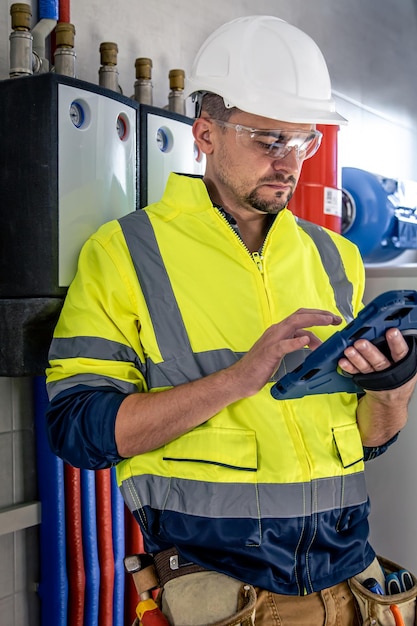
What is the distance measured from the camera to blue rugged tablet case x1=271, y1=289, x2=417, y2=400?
1.19m

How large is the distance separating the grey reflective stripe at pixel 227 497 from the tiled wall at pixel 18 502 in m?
0.70

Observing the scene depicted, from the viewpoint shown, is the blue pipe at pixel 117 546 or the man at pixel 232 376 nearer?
the man at pixel 232 376

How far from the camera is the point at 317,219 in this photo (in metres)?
2.49

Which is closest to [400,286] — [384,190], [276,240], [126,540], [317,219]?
[317,219]

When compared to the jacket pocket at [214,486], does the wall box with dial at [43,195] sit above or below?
above

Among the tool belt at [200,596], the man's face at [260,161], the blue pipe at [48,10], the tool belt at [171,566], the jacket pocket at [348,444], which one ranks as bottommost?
the tool belt at [200,596]

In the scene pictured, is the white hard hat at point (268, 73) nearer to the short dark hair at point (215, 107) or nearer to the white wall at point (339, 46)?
the short dark hair at point (215, 107)

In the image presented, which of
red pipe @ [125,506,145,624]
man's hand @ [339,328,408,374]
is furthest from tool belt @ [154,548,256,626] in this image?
red pipe @ [125,506,145,624]

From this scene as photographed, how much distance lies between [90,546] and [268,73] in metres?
1.34

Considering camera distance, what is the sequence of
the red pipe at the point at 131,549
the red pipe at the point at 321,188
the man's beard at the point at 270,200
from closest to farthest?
the man's beard at the point at 270,200
the red pipe at the point at 131,549
the red pipe at the point at 321,188

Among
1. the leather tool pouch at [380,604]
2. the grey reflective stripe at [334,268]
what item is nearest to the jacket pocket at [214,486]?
the leather tool pouch at [380,604]

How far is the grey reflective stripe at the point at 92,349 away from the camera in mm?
1424

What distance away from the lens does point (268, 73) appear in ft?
5.20

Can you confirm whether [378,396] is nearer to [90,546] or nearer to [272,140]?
[272,140]
